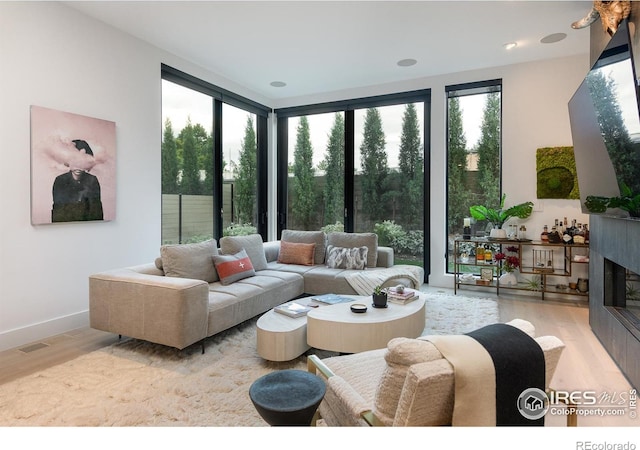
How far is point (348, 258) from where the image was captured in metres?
4.70

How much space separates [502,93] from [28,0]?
5373 millimetres

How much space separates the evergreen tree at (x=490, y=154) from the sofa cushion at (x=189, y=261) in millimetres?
3849

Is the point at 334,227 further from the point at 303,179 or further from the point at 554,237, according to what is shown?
the point at 554,237

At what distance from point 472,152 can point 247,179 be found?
356 cm

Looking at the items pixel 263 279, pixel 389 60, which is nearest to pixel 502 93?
pixel 389 60

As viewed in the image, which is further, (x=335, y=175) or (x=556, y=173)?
(x=335, y=175)

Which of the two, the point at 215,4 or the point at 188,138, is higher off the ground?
the point at 215,4

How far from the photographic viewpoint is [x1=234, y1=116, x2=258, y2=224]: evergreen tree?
5.96 m

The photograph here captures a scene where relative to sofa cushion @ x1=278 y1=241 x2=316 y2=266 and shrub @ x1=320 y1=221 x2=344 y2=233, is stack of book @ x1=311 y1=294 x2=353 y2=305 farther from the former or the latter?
shrub @ x1=320 y1=221 x2=344 y2=233

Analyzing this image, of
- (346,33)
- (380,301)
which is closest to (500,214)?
(380,301)

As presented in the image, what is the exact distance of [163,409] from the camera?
83.7 inches

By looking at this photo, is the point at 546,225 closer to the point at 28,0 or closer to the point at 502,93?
the point at 502,93

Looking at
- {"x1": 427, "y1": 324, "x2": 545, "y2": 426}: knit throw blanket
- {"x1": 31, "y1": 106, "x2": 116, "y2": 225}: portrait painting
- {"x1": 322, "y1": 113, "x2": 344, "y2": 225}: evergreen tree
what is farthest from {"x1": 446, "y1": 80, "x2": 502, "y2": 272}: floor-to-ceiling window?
{"x1": 31, "y1": 106, "x2": 116, "y2": 225}: portrait painting

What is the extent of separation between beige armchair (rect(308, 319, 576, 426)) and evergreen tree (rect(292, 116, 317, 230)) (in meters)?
4.94
